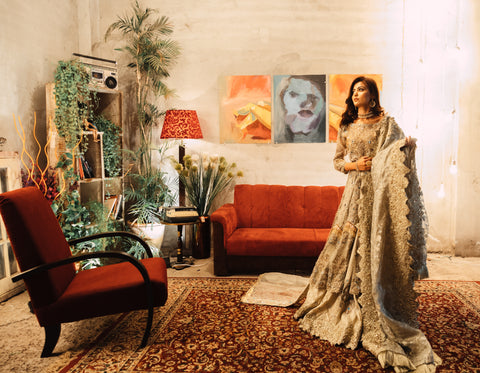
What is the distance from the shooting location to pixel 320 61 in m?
4.50

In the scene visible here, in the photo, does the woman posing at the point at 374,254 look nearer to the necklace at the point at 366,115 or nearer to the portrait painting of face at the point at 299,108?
the necklace at the point at 366,115

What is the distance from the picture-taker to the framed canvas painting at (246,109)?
4.55 m

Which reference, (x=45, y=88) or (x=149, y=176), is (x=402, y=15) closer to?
(x=149, y=176)

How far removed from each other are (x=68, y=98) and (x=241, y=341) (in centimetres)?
262

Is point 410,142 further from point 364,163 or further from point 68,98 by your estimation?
point 68,98

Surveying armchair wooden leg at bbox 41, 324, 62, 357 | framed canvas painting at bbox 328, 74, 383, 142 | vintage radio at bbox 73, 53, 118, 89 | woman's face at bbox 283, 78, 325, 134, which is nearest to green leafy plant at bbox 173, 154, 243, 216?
woman's face at bbox 283, 78, 325, 134

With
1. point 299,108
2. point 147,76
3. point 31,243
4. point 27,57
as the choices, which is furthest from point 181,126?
point 31,243

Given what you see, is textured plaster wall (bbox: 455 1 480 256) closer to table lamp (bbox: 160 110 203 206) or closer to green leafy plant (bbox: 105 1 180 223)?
table lamp (bbox: 160 110 203 206)

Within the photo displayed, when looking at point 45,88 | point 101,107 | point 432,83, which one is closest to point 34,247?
point 45,88

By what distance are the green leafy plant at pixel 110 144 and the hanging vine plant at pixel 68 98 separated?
19.4 inches

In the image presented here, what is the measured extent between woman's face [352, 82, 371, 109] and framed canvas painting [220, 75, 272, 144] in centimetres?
202

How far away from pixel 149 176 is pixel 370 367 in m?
3.12

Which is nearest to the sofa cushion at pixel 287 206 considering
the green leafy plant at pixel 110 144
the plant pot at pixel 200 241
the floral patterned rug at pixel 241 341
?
the plant pot at pixel 200 241

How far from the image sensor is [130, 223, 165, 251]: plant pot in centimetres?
403
